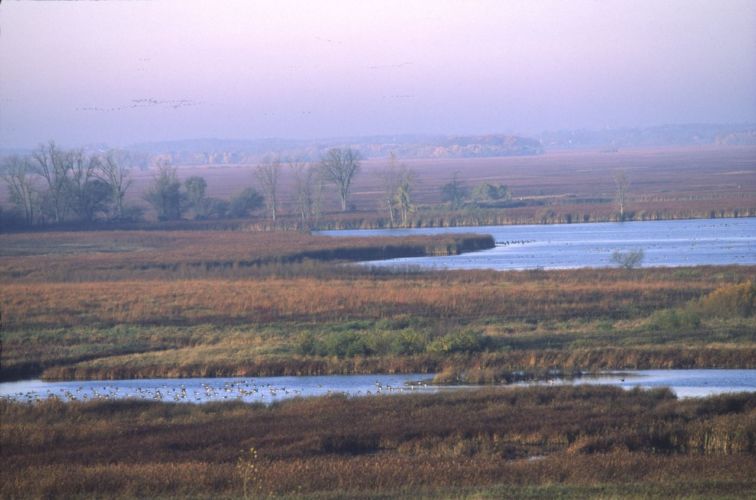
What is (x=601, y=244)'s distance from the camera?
6962 centimetres

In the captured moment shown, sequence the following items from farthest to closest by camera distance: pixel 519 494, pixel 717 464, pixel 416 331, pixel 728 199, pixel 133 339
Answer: pixel 728 199 < pixel 133 339 < pixel 416 331 < pixel 717 464 < pixel 519 494

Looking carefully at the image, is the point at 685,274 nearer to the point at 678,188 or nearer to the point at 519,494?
the point at 519,494

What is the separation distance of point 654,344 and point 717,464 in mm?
15870

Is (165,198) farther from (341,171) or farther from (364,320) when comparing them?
(364,320)

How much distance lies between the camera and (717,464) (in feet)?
51.4

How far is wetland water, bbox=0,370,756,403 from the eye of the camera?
2531 cm

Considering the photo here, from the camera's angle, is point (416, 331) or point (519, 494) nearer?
point (519, 494)

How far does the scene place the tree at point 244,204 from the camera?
109m

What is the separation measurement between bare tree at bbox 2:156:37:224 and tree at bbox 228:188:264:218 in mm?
21042

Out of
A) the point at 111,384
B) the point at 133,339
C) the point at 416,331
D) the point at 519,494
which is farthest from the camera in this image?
the point at 133,339

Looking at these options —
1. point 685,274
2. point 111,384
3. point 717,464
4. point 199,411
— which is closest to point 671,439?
point 717,464

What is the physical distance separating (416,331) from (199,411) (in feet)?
39.4

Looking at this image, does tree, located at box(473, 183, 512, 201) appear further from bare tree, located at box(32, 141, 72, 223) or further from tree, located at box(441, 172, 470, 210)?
bare tree, located at box(32, 141, 72, 223)

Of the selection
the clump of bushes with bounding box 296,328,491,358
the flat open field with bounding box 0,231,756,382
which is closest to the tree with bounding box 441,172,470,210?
the flat open field with bounding box 0,231,756,382
